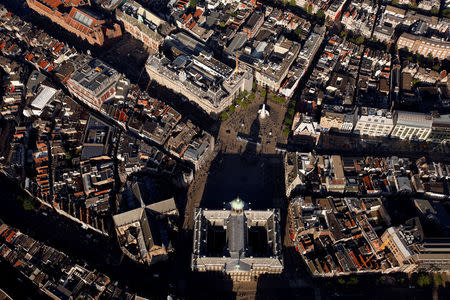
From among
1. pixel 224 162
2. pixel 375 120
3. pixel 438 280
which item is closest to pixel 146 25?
pixel 224 162

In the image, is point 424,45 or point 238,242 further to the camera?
point 424,45

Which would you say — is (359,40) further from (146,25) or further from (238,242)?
(238,242)

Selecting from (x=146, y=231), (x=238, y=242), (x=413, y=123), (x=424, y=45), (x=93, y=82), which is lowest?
(x=238, y=242)

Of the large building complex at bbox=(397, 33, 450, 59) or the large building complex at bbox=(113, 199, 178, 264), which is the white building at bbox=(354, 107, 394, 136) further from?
the large building complex at bbox=(113, 199, 178, 264)

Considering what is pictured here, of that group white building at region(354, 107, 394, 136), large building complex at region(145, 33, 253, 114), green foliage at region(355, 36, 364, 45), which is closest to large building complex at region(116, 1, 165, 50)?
large building complex at region(145, 33, 253, 114)

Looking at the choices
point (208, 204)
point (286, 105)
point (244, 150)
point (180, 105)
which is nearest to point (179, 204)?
point (208, 204)

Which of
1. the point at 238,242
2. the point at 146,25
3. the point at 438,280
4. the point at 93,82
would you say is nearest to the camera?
the point at 238,242
